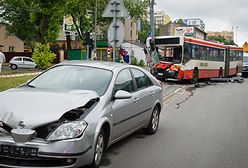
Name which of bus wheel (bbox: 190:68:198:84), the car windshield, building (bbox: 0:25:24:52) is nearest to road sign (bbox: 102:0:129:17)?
the car windshield

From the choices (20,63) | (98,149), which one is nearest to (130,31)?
(20,63)

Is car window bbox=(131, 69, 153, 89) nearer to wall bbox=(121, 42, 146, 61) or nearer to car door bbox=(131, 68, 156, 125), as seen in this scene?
car door bbox=(131, 68, 156, 125)

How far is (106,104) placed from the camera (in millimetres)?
6047

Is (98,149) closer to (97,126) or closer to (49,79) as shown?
(97,126)

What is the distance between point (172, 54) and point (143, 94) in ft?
55.1

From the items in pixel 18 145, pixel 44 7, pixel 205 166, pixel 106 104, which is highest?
pixel 44 7

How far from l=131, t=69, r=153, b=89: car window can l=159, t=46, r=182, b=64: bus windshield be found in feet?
50.8

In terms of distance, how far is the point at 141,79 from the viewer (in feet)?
26.5

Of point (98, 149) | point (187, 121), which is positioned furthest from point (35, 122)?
point (187, 121)

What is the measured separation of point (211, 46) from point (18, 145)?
24721mm

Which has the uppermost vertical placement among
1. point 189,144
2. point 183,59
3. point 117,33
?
point 117,33

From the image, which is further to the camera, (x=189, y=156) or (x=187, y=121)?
(x=187, y=121)

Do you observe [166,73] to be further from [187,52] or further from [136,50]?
[136,50]

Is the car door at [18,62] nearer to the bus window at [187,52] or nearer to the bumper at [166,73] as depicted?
the bumper at [166,73]
